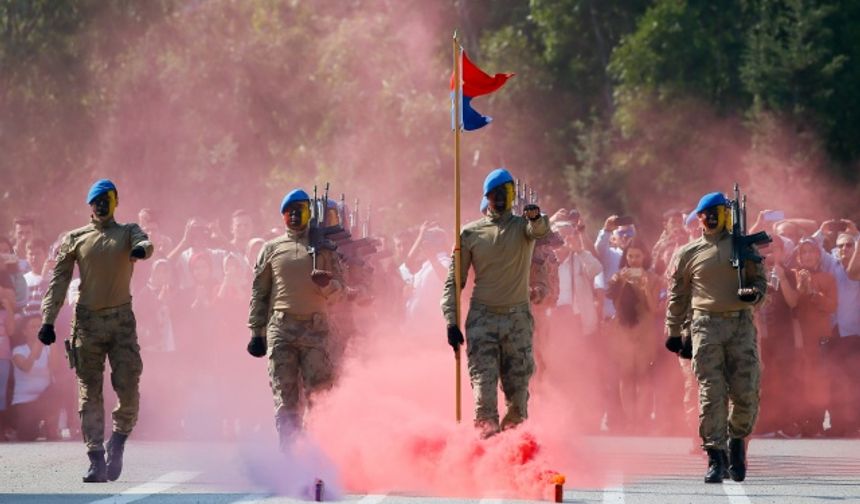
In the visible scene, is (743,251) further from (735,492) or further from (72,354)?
(72,354)

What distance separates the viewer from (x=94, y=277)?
55.4 ft

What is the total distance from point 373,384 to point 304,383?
1.56m

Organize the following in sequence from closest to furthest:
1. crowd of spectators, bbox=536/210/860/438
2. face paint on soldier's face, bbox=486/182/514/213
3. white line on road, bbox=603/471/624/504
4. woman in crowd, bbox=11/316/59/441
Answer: white line on road, bbox=603/471/624/504
face paint on soldier's face, bbox=486/182/514/213
crowd of spectators, bbox=536/210/860/438
woman in crowd, bbox=11/316/59/441

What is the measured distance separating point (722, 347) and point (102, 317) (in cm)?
462

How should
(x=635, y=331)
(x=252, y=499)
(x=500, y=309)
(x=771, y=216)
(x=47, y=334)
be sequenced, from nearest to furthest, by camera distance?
(x=252, y=499), (x=500, y=309), (x=47, y=334), (x=635, y=331), (x=771, y=216)

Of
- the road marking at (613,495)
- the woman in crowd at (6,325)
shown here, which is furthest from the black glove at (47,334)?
the woman in crowd at (6,325)

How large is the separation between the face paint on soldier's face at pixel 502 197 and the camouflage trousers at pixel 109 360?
2873mm

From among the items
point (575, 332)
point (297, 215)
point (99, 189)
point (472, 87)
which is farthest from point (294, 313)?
point (575, 332)

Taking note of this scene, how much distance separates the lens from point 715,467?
54.2ft

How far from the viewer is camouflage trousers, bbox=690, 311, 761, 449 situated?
1662cm

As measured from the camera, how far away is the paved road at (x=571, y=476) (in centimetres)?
1521

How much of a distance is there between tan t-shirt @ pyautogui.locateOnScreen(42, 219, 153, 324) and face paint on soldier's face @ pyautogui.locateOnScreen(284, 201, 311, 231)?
1.09 meters

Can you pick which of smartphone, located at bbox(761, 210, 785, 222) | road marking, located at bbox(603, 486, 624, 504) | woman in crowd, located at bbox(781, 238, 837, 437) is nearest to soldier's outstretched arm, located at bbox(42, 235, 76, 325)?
road marking, located at bbox(603, 486, 624, 504)

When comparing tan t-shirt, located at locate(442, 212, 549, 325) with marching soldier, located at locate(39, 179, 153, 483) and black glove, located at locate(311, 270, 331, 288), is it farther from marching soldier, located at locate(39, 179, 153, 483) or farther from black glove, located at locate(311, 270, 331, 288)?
marching soldier, located at locate(39, 179, 153, 483)
